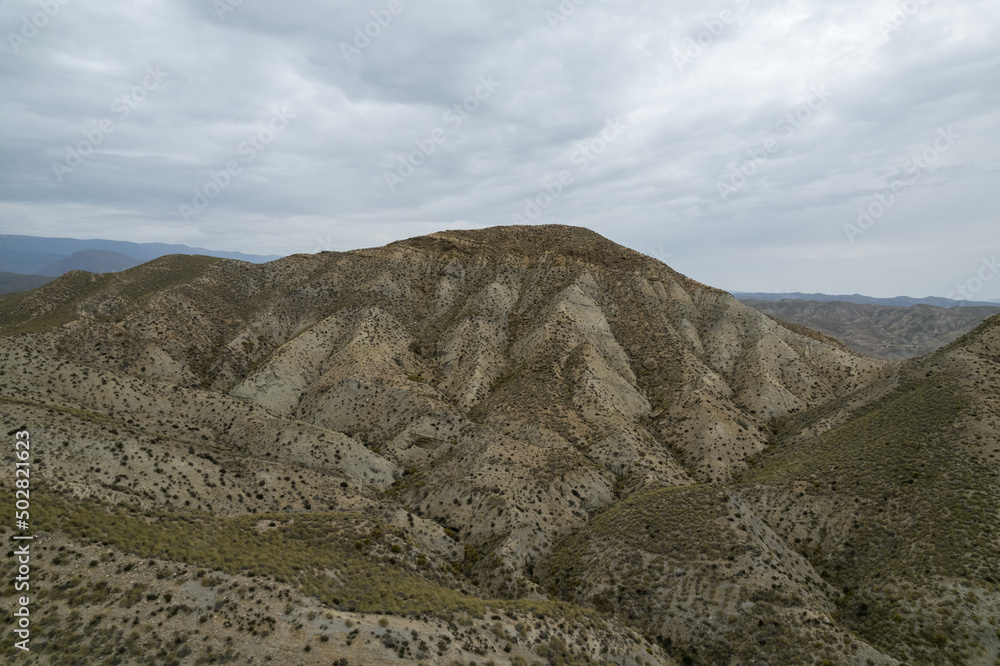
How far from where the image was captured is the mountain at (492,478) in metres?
22.9

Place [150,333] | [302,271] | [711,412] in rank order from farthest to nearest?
[302,271]
[150,333]
[711,412]

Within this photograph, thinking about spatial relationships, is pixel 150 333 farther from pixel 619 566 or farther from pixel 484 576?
pixel 619 566

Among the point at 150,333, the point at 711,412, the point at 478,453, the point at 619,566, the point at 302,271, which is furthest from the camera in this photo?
the point at 302,271

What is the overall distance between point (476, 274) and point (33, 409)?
61511 mm

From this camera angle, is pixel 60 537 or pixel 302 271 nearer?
pixel 60 537

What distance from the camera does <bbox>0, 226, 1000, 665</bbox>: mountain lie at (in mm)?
22906

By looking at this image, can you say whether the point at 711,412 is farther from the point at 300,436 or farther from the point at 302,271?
the point at 302,271

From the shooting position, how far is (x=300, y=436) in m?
47.2

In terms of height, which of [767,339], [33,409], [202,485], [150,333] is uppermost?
[767,339]

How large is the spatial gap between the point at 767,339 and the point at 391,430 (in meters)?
57.0

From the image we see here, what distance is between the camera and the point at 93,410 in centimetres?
4072

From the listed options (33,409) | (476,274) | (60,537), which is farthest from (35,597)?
(476,274)

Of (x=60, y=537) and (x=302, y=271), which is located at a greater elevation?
(x=302, y=271)

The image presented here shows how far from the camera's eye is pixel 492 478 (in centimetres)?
4331
